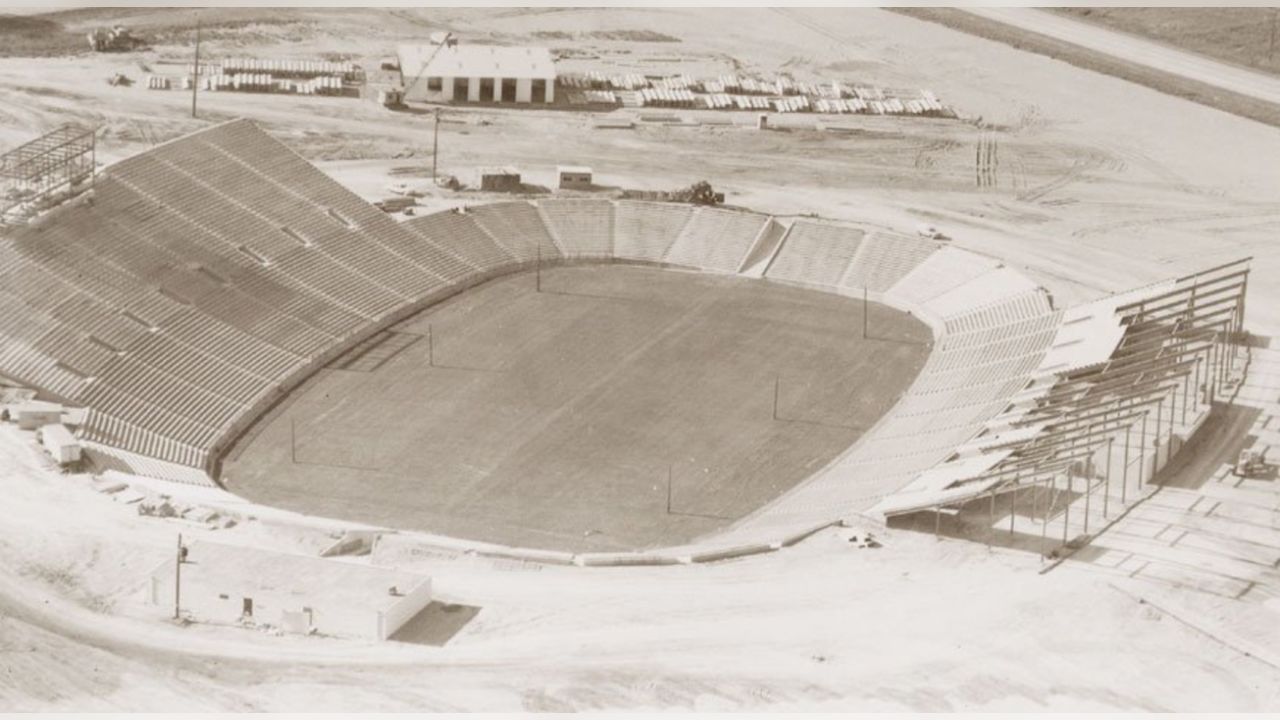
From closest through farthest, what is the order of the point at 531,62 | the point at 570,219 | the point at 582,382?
the point at 582,382
the point at 570,219
the point at 531,62

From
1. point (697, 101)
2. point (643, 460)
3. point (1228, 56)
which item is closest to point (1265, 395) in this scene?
point (643, 460)

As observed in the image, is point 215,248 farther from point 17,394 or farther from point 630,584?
point 630,584

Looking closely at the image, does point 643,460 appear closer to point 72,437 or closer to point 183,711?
point 72,437

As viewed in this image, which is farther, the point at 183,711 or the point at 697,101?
the point at 697,101

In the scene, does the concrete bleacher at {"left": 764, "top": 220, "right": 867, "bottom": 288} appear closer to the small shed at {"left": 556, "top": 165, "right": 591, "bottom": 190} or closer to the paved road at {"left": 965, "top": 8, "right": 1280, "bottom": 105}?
the small shed at {"left": 556, "top": 165, "right": 591, "bottom": 190}

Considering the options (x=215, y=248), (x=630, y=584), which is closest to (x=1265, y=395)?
(x=630, y=584)

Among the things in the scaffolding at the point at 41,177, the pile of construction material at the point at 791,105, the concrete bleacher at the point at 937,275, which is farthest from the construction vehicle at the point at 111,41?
the concrete bleacher at the point at 937,275

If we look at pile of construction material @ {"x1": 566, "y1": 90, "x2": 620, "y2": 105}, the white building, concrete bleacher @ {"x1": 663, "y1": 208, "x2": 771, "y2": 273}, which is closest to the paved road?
pile of construction material @ {"x1": 566, "y1": 90, "x2": 620, "y2": 105}

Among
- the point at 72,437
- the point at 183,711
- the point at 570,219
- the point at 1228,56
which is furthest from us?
the point at 1228,56
